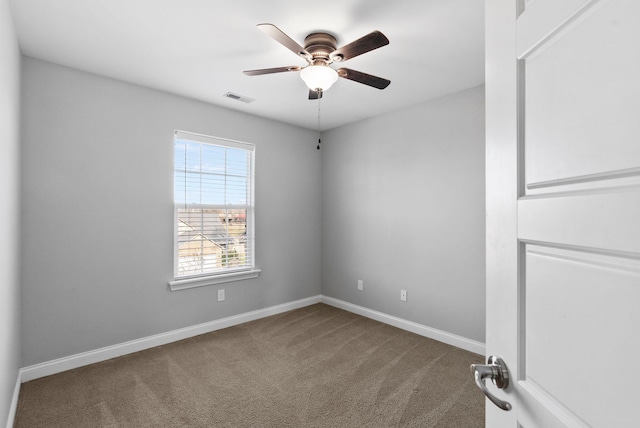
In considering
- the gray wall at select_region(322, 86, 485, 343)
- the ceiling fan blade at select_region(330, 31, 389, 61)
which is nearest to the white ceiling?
the ceiling fan blade at select_region(330, 31, 389, 61)

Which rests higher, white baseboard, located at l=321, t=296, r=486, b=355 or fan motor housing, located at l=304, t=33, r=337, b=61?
fan motor housing, located at l=304, t=33, r=337, b=61

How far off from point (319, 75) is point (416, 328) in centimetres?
280

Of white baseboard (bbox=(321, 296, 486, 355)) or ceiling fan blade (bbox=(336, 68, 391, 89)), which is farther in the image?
white baseboard (bbox=(321, 296, 486, 355))

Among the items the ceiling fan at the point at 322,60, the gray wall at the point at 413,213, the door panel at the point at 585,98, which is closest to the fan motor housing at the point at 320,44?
the ceiling fan at the point at 322,60

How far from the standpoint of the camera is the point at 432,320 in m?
3.40

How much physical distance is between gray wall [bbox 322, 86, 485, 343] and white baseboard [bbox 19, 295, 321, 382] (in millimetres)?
1246

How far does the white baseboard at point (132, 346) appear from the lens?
255cm

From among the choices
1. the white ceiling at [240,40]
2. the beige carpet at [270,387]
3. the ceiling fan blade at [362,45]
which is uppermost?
the white ceiling at [240,40]

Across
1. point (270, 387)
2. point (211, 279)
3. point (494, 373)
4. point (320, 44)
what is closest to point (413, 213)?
point (320, 44)

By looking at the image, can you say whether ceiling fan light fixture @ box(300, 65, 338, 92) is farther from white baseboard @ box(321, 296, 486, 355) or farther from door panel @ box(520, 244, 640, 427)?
white baseboard @ box(321, 296, 486, 355)

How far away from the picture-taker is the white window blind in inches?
133

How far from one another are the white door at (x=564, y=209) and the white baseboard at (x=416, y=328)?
256 cm

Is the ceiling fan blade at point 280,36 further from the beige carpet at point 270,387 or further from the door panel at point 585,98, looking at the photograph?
the beige carpet at point 270,387

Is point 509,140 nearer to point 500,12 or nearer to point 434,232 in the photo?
point 500,12
